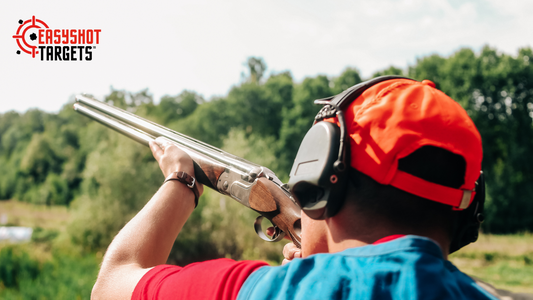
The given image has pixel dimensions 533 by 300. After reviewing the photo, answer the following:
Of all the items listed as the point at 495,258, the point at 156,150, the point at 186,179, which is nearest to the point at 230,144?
the point at 495,258

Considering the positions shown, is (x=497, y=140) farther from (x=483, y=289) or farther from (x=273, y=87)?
(x=483, y=289)

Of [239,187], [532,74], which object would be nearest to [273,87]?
[532,74]

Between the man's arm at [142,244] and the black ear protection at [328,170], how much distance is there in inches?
32.3

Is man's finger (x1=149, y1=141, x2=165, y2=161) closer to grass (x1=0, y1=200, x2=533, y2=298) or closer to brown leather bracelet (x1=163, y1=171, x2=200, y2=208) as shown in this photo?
brown leather bracelet (x1=163, y1=171, x2=200, y2=208)

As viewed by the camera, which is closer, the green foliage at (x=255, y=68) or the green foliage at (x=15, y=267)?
the green foliage at (x=15, y=267)

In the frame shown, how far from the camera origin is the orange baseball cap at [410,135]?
4.04ft

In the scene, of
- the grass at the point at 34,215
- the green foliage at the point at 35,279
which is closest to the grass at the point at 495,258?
the green foliage at the point at 35,279

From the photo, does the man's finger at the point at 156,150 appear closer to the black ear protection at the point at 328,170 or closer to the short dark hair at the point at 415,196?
the black ear protection at the point at 328,170

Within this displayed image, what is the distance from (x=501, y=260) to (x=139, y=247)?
117 feet

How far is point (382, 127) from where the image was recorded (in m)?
1.26

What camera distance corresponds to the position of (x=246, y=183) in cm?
299

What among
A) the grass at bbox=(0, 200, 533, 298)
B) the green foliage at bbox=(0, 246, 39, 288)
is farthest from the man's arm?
the grass at bbox=(0, 200, 533, 298)

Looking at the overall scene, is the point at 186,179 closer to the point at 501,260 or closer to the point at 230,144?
the point at 230,144

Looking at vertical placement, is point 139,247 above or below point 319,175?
below
